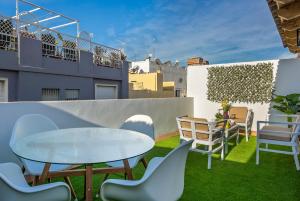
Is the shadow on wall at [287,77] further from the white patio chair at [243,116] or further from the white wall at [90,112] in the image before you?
the white wall at [90,112]

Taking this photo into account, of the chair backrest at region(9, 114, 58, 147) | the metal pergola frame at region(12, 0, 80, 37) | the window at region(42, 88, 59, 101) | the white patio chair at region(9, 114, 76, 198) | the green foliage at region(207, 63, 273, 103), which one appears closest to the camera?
the white patio chair at region(9, 114, 76, 198)

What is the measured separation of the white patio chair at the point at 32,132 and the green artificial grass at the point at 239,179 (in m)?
0.61

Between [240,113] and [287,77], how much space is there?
1.89m

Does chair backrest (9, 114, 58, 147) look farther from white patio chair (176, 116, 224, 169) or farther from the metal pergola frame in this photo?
the metal pergola frame

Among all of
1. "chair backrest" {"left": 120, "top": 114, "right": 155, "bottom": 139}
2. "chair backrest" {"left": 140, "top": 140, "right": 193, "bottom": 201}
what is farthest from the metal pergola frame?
"chair backrest" {"left": 140, "top": 140, "right": 193, "bottom": 201}

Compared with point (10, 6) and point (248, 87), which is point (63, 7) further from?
point (248, 87)

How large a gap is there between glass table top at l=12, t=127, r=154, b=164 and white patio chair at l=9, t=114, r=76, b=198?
0.35 m

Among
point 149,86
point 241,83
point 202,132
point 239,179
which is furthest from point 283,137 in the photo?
point 149,86

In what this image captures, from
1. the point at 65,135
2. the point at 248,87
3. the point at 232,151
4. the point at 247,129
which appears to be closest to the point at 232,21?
the point at 248,87

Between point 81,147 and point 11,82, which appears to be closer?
point 81,147

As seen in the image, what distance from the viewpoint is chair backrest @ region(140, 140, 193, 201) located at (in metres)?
1.61

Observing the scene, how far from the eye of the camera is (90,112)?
14.3 ft

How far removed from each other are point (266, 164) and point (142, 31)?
770 inches

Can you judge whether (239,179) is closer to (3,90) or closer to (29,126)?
(29,126)
